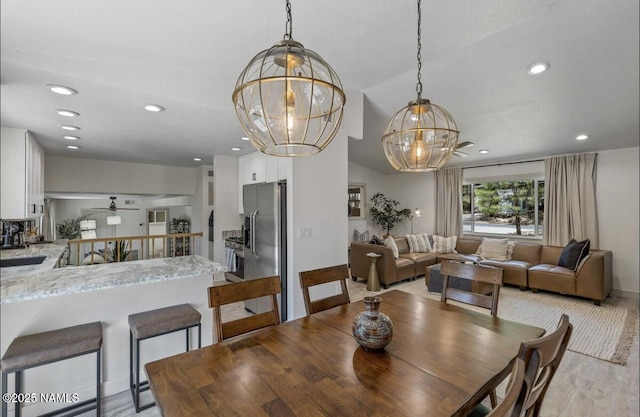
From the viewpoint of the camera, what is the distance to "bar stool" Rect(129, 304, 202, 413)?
1.88 metres

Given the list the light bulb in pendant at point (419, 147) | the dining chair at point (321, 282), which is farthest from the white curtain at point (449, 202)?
the light bulb in pendant at point (419, 147)

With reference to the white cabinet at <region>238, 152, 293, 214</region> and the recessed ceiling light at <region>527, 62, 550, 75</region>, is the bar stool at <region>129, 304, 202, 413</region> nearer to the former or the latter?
the white cabinet at <region>238, 152, 293, 214</region>

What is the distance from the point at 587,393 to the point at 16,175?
4.70 m

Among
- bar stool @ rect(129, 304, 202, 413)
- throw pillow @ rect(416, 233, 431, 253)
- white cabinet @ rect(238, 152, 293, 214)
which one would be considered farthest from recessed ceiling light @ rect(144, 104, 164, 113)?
throw pillow @ rect(416, 233, 431, 253)

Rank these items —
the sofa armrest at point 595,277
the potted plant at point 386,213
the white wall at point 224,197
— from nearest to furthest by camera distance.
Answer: the sofa armrest at point 595,277, the white wall at point 224,197, the potted plant at point 386,213

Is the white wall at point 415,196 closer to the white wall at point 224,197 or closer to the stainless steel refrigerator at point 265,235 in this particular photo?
the white wall at point 224,197

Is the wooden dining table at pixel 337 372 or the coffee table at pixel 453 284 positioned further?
the coffee table at pixel 453 284

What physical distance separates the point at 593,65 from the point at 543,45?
2.17 feet

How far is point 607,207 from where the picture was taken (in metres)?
4.64

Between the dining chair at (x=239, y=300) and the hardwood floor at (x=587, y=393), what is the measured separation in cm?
100

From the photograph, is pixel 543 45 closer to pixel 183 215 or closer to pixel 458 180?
pixel 458 180

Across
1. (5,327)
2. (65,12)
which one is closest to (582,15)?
(65,12)

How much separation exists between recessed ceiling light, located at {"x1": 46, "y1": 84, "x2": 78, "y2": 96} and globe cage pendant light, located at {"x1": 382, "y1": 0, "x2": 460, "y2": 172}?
2.21 meters

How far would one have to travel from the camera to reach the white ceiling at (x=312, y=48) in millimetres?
1746
